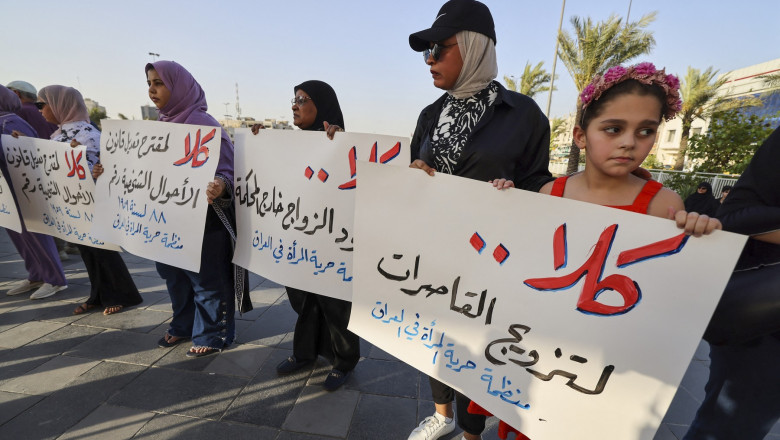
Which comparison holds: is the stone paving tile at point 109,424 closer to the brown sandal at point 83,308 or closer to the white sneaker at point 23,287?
the brown sandal at point 83,308

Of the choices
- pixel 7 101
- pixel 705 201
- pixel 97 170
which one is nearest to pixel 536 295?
pixel 97 170

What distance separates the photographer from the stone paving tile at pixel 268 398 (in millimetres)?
1971

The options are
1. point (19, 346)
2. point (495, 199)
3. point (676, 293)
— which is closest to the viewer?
point (676, 293)

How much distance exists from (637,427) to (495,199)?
0.84 meters

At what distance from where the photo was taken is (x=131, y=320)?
120 inches

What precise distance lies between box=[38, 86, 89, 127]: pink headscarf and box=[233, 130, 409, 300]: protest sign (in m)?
2.05

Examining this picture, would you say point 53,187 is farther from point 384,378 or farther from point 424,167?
point 424,167

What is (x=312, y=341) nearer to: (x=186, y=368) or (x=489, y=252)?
(x=186, y=368)

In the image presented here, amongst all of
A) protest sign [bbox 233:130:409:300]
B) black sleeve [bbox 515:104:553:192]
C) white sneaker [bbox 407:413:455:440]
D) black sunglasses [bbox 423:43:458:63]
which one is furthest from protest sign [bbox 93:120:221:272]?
black sleeve [bbox 515:104:553:192]

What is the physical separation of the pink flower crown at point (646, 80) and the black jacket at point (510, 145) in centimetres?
36

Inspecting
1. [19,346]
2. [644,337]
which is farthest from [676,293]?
[19,346]

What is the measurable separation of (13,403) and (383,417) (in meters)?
2.28

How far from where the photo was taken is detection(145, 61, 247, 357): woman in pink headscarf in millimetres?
2223

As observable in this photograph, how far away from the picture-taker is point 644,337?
0.99m
